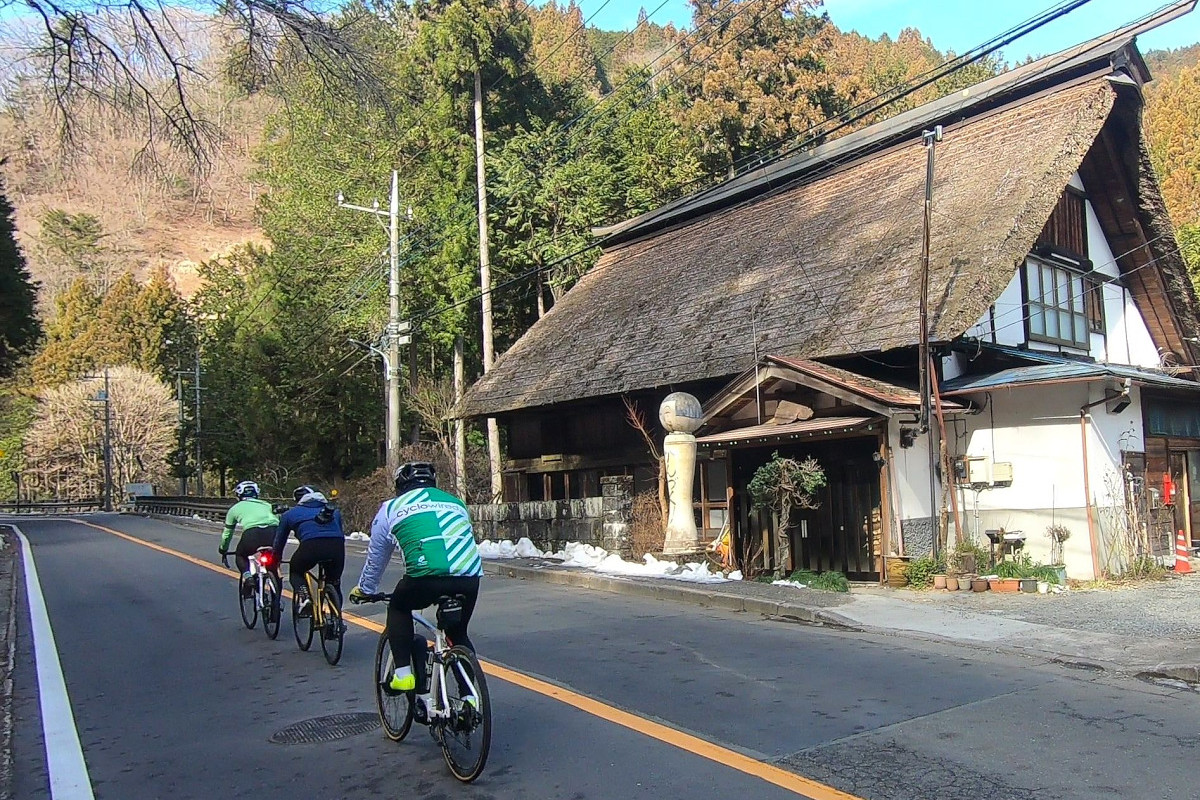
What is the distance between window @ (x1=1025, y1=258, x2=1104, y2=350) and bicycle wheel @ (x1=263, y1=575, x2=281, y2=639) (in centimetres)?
1329

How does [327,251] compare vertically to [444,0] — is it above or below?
below

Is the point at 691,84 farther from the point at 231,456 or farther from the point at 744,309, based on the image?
the point at 231,456

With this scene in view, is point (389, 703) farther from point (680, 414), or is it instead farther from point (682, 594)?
point (680, 414)

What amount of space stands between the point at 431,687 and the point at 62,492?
77654 mm

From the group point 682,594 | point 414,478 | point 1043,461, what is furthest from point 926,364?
point 414,478

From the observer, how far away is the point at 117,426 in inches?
2511

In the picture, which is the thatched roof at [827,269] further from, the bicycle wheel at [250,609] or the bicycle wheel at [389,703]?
the bicycle wheel at [389,703]

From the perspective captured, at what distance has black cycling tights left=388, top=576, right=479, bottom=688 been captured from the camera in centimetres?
567

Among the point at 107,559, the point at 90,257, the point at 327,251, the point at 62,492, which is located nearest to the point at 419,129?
the point at 327,251

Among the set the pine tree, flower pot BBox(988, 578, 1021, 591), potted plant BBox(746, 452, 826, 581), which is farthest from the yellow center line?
the pine tree

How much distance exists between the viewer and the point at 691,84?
121 ft

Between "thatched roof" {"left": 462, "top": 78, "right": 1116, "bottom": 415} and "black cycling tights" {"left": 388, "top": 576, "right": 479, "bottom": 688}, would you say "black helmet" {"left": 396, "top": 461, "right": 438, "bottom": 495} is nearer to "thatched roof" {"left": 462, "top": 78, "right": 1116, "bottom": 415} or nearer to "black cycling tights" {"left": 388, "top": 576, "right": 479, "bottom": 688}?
"black cycling tights" {"left": 388, "top": 576, "right": 479, "bottom": 688}

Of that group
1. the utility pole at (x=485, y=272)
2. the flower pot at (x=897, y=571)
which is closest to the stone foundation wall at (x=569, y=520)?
the flower pot at (x=897, y=571)

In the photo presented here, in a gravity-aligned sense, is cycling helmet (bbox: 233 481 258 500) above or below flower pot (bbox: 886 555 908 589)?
above
